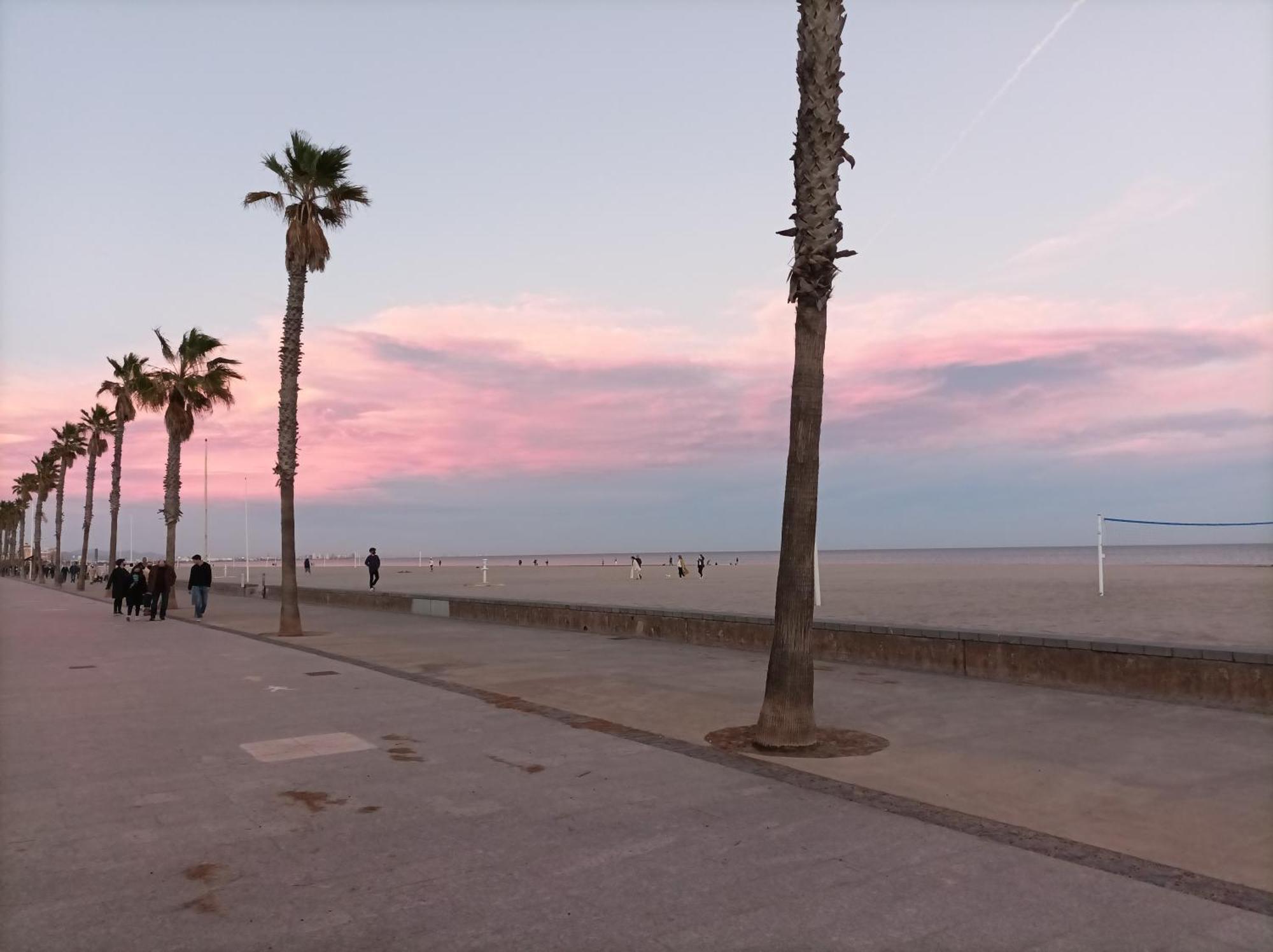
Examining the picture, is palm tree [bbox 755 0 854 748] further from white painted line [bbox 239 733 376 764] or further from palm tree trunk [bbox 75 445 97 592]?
palm tree trunk [bbox 75 445 97 592]

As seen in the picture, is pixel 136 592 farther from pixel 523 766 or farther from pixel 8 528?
pixel 8 528

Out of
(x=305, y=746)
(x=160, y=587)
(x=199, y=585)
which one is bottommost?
(x=305, y=746)

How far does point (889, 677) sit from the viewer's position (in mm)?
12266

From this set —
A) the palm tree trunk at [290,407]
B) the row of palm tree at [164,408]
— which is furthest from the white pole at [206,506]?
the palm tree trunk at [290,407]

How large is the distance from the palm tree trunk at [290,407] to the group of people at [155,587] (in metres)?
5.84

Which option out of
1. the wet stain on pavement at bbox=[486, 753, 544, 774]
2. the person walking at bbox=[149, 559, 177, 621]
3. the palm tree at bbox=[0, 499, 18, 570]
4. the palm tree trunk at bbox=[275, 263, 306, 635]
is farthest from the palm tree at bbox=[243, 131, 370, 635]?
the palm tree at bbox=[0, 499, 18, 570]

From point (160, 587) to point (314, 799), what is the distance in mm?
23079

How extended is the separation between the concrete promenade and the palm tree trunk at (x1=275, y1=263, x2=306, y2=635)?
398 inches

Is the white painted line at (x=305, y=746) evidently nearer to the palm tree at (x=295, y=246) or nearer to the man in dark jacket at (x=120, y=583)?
the palm tree at (x=295, y=246)

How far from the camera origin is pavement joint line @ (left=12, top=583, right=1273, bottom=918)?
4711 millimetres

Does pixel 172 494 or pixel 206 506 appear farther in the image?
pixel 206 506

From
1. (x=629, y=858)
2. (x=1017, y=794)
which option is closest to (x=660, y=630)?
(x=1017, y=794)

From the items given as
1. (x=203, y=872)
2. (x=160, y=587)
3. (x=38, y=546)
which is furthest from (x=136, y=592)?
(x=38, y=546)

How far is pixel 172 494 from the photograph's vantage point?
33.1 metres
